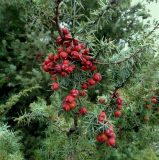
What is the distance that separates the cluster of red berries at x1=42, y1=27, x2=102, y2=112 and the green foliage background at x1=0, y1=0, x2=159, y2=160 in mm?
80

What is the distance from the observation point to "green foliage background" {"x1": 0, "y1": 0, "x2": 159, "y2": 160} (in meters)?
3.26

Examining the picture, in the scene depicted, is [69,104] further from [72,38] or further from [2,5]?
[2,5]

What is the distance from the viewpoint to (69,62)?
3182mm

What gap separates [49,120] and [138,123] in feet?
5.58

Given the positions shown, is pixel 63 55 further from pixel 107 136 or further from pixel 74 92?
pixel 107 136

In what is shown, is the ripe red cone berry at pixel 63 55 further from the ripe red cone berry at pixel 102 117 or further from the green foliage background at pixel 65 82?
the ripe red cone berry at pixel 102 117

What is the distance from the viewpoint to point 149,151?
6340 mm

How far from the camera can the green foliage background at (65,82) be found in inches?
128

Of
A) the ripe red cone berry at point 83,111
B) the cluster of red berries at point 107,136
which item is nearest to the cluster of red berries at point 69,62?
the ripe red cone berry at point 83,111

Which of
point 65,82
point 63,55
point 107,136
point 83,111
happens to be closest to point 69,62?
point 63,55

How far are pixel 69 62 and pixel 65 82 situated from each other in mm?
200

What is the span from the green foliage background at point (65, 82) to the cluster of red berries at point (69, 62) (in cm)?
8

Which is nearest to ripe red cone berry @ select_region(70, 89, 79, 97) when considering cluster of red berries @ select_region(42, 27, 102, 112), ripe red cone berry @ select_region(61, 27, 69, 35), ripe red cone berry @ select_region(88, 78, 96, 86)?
cluster of red berries @ select_region(42, 27, 102, 112)

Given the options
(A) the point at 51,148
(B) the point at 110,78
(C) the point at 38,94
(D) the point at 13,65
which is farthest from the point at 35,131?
(B) the point at 110,78
